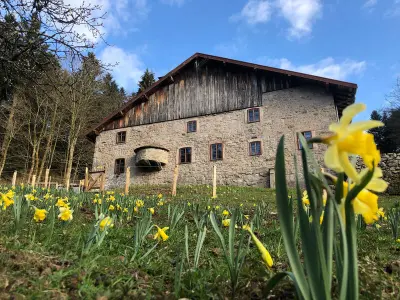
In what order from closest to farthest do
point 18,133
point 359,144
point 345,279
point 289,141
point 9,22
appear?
point 359,144, point 345,279, point 9,22, point 289,141, point 18,133

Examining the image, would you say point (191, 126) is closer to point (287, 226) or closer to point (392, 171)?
point (392, 171)

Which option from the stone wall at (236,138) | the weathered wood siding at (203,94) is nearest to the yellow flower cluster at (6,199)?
the stone wall at (236,138)

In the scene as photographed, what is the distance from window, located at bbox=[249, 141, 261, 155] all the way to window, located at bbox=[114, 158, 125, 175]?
351 inches

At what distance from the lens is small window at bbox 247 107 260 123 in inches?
657

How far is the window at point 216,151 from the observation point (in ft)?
56.3

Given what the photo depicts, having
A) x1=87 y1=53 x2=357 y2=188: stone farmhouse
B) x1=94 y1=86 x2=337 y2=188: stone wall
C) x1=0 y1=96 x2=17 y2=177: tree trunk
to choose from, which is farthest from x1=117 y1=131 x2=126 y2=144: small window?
x1=0 y1=96 x2=17 y2=177: tree trunk

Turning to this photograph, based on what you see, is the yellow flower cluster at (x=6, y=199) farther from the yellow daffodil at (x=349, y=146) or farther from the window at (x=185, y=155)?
the window at (x=185, y=155)

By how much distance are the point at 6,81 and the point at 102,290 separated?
245 inches

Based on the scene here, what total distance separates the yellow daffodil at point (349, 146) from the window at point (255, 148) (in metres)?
15.6

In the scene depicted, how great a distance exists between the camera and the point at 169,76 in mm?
19203

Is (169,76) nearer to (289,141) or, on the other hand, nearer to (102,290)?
(289,141)

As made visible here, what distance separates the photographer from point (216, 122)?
17.8 meters

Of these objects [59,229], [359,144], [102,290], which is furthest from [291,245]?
[59,229]

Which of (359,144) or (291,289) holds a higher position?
(359,144)
